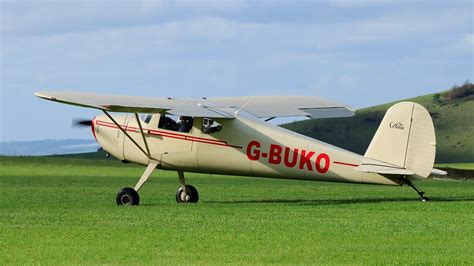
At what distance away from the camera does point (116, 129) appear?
A: 2605cm

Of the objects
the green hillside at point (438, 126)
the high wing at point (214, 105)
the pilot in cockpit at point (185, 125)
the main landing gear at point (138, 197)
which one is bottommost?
the green hillside at point (438, 126)

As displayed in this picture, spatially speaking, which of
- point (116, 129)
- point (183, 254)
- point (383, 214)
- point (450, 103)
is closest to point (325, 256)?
point (183, 254)

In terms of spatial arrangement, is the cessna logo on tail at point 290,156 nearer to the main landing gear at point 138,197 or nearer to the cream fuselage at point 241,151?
the cream fuselage at point 241,151

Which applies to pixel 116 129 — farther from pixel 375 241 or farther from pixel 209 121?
pixel 375 241

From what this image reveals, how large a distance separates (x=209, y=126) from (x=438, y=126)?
126 meters

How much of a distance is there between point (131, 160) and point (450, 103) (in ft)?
442

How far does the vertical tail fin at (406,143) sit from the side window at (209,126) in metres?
3.48

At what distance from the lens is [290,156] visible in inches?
933

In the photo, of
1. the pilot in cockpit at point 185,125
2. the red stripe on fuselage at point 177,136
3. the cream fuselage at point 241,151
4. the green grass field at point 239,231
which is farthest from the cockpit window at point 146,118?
the green grass field at point 239,231

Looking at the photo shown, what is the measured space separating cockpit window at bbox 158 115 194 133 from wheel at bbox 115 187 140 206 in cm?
184

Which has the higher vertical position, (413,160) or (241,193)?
(413,160)

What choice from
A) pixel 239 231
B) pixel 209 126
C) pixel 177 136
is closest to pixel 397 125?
pixel 209 126

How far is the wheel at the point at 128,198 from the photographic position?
23969mm

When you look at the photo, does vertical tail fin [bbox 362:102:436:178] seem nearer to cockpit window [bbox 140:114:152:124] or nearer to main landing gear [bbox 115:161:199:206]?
main landing gear [bbox 115:161:199:206]
